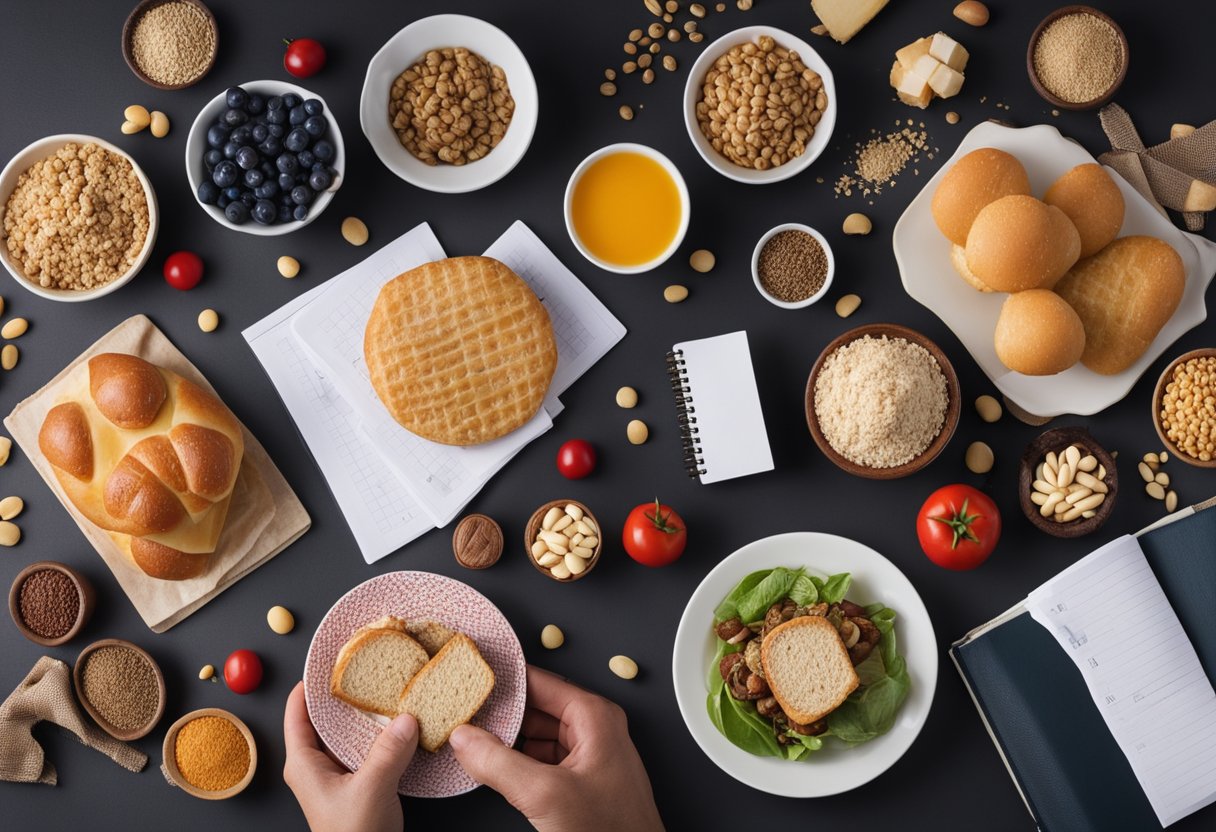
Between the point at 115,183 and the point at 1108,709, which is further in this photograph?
the point at 115,183

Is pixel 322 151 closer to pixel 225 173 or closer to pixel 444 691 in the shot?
pixel 225 173

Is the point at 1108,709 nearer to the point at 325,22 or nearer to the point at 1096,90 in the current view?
the point at 1096,90

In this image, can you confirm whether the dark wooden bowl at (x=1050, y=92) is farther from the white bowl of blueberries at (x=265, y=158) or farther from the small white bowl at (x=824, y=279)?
the white bowl of blueberries at (x=265, y=158)

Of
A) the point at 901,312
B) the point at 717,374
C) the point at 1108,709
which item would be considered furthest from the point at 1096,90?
the point at 1108,709

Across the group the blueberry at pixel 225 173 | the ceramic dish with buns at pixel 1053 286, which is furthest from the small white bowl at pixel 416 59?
the ceramic dish with buns at pixel 1053 286

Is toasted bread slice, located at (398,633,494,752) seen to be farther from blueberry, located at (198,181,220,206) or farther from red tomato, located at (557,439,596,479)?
blueberry, located at (198,181,220,206)

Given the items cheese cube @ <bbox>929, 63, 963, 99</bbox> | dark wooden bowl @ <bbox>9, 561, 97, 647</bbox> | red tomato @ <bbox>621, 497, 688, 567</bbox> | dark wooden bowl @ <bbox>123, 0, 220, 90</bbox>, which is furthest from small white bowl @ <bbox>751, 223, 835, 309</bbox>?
dark wooden bowl @ <bbox>9, 561, 97, 647</bbox>
